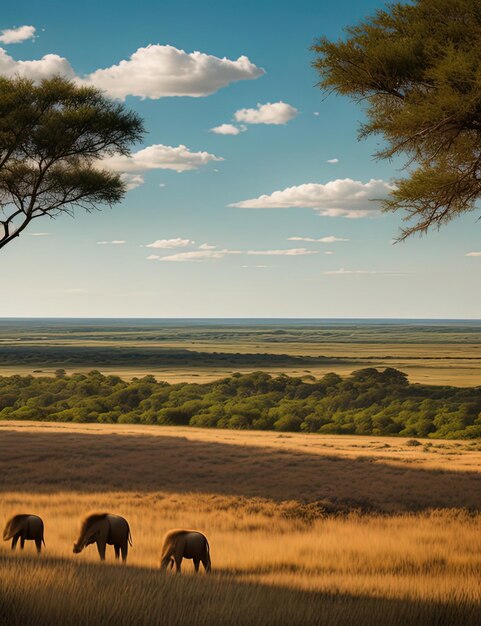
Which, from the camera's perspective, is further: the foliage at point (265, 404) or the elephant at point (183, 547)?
the foliage at point (265, 404)

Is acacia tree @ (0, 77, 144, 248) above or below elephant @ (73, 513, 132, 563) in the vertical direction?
above

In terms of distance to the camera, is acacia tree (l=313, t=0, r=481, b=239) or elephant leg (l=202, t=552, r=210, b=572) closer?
elephant leg (l=202, t=552, r=210, b=572)

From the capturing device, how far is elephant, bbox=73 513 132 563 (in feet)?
31.5

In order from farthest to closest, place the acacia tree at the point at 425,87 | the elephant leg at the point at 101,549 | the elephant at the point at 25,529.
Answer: the acacia tree at the point at 425,87 → the elephant at the point at 25,529 → the elephant leg at the point at 101,549

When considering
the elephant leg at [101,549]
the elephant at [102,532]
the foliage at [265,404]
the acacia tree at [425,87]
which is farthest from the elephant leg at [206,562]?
the foliage at [265,404]

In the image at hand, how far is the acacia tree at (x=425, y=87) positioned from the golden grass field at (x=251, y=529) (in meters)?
7.26

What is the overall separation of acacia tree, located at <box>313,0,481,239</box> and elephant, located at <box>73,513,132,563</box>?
12.3 metres

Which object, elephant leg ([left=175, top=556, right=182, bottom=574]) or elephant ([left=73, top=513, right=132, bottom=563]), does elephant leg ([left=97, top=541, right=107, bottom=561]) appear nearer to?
elephant ([left=73, top=513, right=132, bottom=563])

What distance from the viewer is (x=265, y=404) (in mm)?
50188

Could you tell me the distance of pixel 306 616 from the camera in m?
7.06

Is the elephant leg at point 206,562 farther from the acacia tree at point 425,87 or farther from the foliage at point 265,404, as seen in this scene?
the foliage at point 265,404

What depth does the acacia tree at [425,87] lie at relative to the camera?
701 inches

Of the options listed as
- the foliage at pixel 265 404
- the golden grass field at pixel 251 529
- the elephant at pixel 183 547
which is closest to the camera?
the golden grass field at pixel 251 529

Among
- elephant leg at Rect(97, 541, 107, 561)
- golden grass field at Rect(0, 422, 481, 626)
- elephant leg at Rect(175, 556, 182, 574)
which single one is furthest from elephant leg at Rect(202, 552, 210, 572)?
elephant leg at Rect(97, 541, 107, 561)
